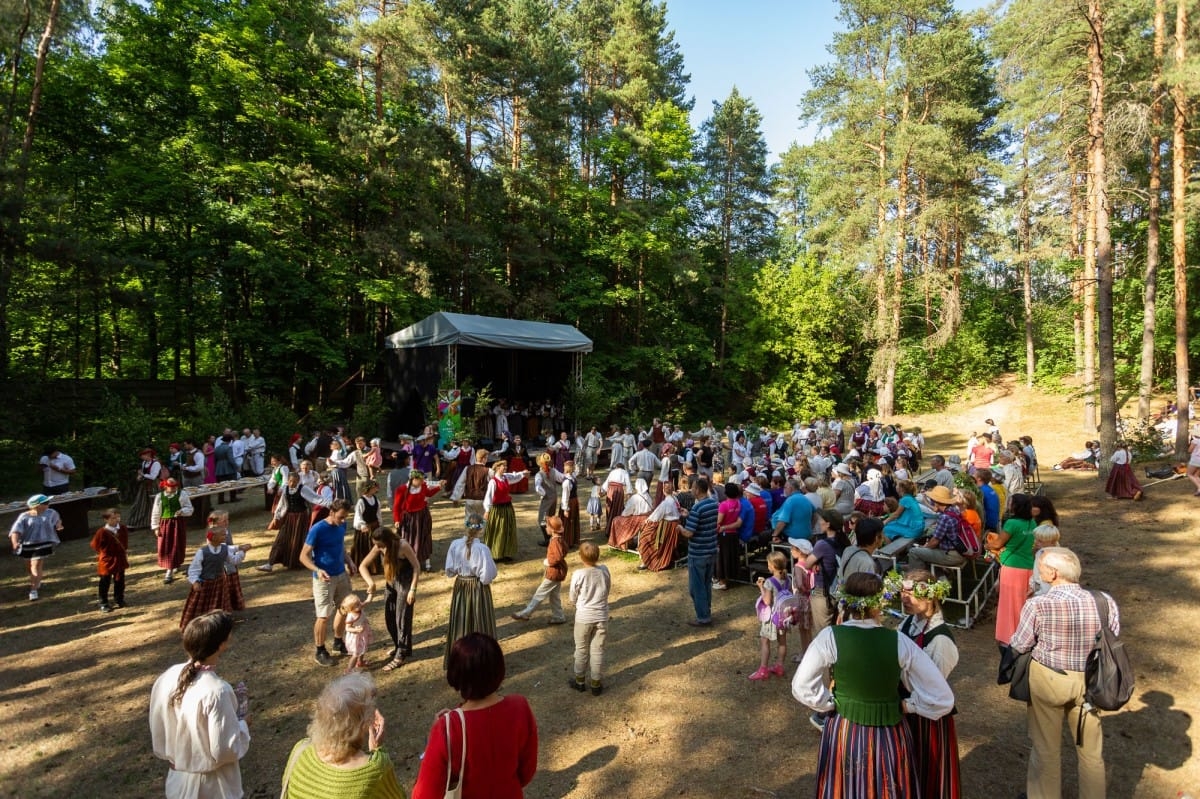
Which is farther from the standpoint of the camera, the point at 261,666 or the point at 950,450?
the point at 950,450

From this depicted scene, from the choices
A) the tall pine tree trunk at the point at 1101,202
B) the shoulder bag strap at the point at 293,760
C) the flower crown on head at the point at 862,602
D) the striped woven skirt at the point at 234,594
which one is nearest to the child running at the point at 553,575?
the striped woven skirt at the point at 234,594

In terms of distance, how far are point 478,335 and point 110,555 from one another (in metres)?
11.0

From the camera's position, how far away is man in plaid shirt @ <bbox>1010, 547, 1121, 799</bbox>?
10.9 feet

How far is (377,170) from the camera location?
19.8m

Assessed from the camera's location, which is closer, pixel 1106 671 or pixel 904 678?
pixel 904 678

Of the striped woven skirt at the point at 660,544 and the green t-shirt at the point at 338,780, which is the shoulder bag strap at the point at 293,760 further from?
the striped woven skirt at the point at 660,544

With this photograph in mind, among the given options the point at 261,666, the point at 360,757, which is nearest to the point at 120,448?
the point at 261,666

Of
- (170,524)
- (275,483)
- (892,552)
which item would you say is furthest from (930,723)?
(275,483)

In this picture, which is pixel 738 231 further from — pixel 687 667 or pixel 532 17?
pixel 687 667

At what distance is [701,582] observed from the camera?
21.5ft

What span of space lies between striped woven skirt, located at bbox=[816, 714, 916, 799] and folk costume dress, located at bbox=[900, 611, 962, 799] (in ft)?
0.85

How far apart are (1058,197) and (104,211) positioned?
85.1 ft

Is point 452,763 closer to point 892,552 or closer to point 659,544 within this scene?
point 892,552

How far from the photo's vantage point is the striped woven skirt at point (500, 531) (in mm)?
8766
